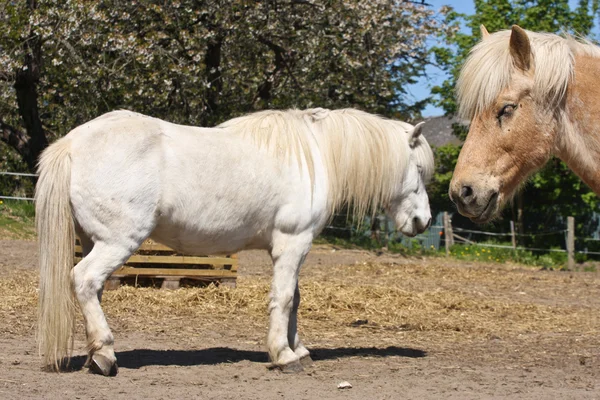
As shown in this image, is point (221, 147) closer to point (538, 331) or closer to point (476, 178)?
point (476, 178)

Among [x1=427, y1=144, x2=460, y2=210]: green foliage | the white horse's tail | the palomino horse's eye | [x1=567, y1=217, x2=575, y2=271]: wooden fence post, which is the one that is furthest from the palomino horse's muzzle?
[x1=427, y1=144, x2=460, y2=210]: green foliage

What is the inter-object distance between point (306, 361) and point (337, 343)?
1.04 m

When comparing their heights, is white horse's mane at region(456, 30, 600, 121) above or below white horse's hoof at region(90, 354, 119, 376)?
above

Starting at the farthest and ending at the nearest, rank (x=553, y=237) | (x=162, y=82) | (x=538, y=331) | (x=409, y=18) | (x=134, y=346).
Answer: (x=553, y=237) < (x=409, y=18) < (x=162, y=82) < (x=538, y=331) < (x=134, y=346)

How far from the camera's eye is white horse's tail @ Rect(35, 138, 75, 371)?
4.57 m

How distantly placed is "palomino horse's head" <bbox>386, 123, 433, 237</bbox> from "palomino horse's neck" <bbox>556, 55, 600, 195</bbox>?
104 inches

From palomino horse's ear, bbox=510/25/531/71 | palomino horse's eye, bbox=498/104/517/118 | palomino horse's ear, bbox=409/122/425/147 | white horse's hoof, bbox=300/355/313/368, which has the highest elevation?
palomino horse's ear, bbox=510/25/531/71

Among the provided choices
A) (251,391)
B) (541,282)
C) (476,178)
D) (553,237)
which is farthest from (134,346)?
(553,237)

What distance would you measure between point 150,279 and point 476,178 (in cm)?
592

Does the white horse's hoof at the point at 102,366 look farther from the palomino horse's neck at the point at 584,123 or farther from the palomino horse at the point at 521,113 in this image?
the palomino horse's neck at the point at 584,123

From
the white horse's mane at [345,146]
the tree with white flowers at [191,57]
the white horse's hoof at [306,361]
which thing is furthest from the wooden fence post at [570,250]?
the white horse's hoof at [306,361]

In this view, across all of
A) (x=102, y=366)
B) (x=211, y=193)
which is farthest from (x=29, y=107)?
(x=102, y=366)

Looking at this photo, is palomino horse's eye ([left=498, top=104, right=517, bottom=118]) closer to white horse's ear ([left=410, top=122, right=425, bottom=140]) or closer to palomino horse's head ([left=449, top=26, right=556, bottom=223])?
palomino horse's head ([left=449, top=26, right=556, bottom=223])

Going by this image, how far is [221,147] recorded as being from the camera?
511 centimetres
